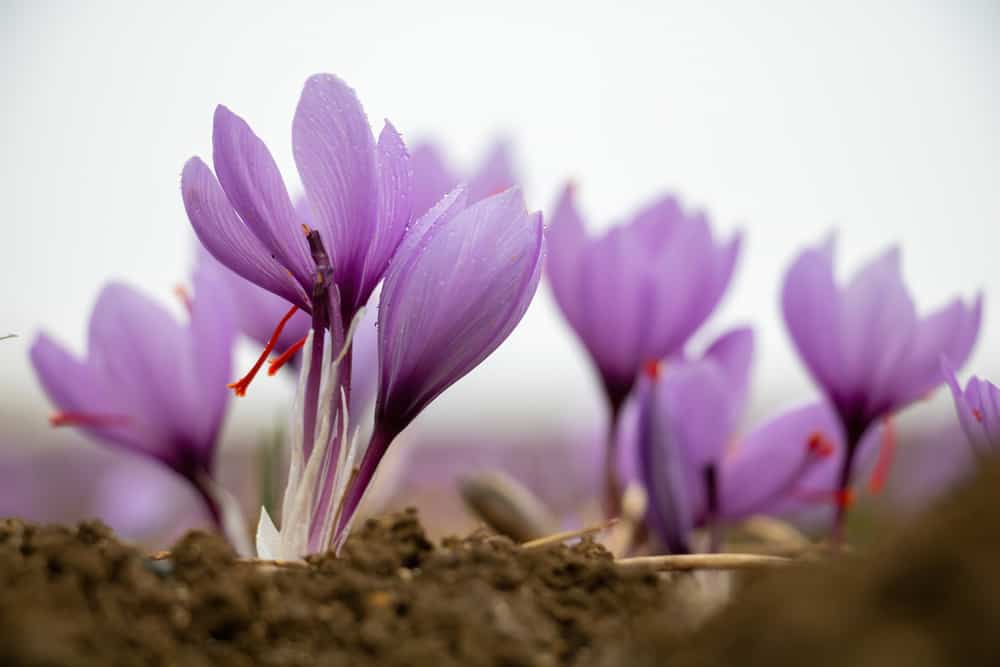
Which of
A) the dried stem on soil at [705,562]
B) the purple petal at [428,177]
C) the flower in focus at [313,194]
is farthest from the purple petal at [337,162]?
the purple petal at [428,177]

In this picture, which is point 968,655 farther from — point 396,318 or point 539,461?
point 539,461

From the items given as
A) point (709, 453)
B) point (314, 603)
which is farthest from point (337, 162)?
point (709, 453)

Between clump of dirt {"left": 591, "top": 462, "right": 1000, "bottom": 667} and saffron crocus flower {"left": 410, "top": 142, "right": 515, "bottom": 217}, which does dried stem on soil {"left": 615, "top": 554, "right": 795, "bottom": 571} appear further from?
saffron crocus flower {"left": 410, "top": 142, "right": 515, "bottom": 217}

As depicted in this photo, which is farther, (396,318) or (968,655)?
(396,318)

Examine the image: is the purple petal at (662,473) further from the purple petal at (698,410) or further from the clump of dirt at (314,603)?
the clump of dirt at (314,603)

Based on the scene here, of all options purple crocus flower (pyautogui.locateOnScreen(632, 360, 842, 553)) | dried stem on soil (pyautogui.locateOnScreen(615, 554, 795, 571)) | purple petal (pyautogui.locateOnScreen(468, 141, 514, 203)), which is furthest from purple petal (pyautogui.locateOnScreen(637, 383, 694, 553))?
purple petal (pyautogui.locateOnScreen(468, 141, 514, 203))

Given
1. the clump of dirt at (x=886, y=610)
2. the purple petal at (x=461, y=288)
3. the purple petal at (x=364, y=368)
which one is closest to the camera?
the clump of dirt at (x=886, y=610)

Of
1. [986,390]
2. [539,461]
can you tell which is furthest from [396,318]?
[539,461]
